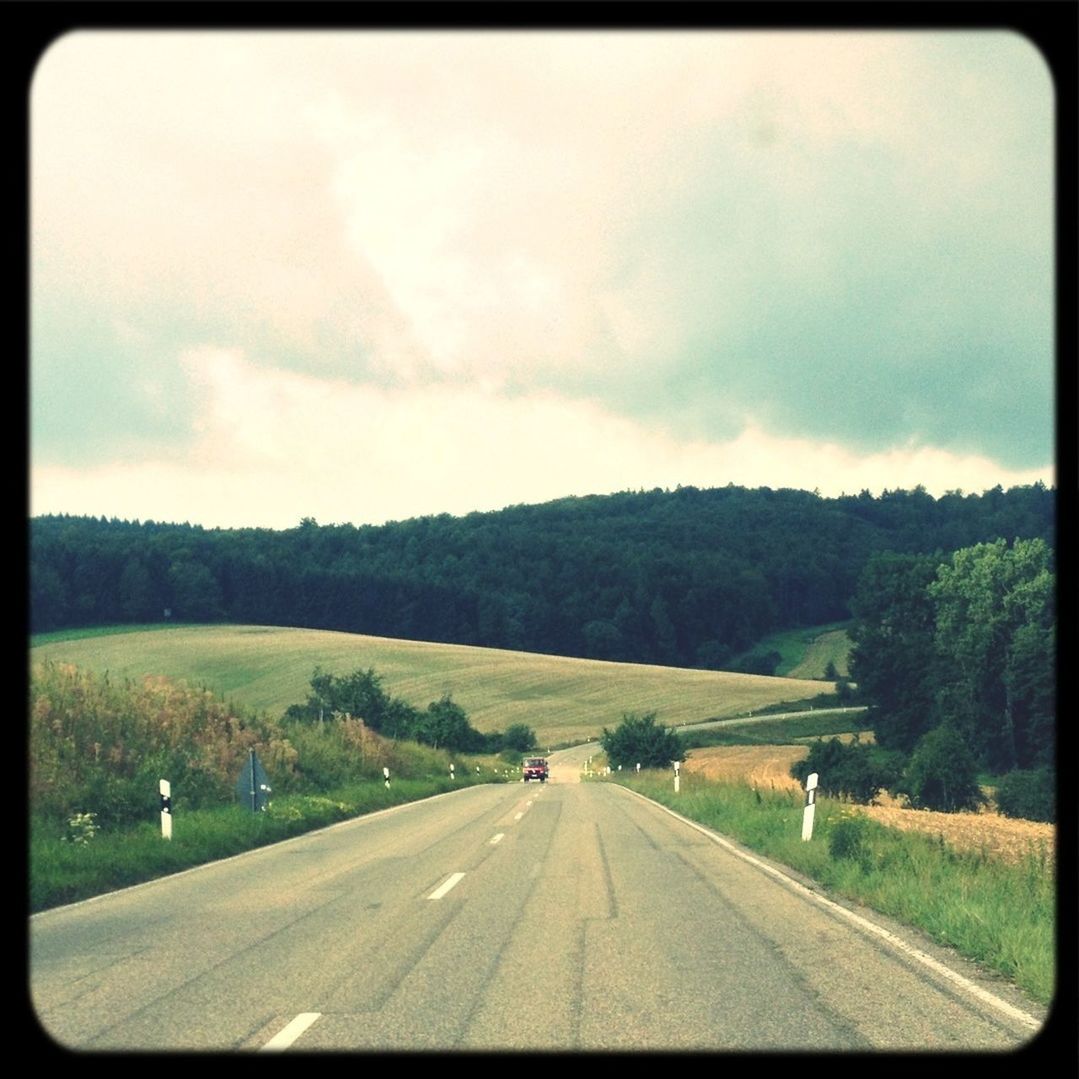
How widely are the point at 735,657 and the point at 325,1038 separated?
12732cm

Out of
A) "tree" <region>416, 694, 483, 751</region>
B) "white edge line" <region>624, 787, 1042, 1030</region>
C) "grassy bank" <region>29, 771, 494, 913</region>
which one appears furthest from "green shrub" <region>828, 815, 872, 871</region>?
"tree" <region>416, 694, 483, 751</region>

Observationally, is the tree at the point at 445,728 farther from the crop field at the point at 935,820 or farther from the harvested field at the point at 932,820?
the crop field at the point at 935,820

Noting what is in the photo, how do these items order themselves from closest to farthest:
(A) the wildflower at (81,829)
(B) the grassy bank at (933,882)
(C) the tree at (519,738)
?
(B) the grassy bank at (933,882) → (A) the wildflower at (81,829) → (C) the tree at (519,738)

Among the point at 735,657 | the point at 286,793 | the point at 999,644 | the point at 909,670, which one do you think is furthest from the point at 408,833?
the point at 735,657

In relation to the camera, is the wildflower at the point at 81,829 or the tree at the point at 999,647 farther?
the tree at the point at 999,647

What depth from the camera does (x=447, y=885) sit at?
1377cm

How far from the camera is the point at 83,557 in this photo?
9944 centimetres

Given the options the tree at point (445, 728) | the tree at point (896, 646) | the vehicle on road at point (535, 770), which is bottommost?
the vehicle on road at point (535, 770)

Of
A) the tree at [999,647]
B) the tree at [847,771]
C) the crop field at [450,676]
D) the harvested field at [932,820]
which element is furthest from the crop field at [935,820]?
the crop field at [450,676]

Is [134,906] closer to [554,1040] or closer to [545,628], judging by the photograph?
[554,1040]

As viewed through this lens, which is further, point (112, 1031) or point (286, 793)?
point (286, 793)

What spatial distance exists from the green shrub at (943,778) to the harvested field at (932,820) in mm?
1490

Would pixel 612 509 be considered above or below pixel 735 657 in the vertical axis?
above

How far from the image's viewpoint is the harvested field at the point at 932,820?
1681 cm
